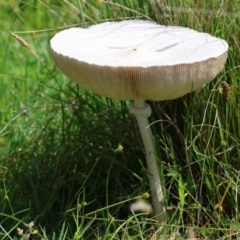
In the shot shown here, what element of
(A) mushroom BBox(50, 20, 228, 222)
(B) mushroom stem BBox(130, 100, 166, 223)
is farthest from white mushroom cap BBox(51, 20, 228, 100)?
(B) mushroom stem BBox(130, 100, 166, 223)

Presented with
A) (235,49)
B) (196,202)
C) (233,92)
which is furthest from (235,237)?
(235,49)

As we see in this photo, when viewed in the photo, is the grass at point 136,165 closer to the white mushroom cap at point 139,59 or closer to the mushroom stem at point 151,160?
the mushroom stem at point 151,160

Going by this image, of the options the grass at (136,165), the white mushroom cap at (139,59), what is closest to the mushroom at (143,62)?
the white mushroom cap at (139,59)

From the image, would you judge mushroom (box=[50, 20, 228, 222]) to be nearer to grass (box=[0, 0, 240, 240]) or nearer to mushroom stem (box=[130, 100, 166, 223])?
mushroom stem (box=[130, 100, 166, 223])

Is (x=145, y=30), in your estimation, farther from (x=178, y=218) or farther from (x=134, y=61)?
(x=178, y=218)

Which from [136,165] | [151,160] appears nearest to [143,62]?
[151,160]

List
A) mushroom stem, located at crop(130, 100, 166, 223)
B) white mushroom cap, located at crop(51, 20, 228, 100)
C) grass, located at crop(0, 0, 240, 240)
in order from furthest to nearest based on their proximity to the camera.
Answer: grass, located at crop(0, 0, 240, 240)
mushroom stem, located at crop(130, 100, 166, 223)
white mushroom cap, located at crop(51, 20, 228, 100)
